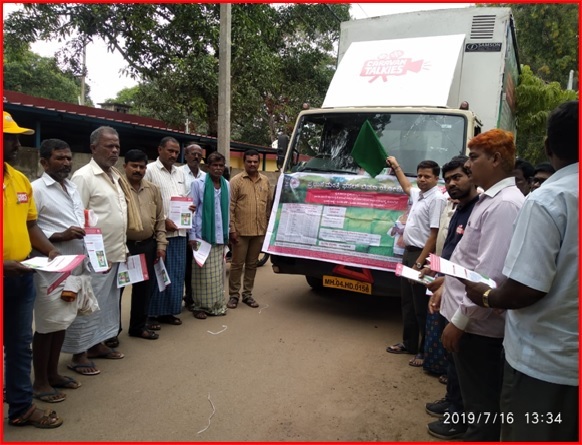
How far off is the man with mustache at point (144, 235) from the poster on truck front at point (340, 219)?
1.24m

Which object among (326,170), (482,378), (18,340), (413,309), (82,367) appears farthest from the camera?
(326,170)

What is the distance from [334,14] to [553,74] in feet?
38.8

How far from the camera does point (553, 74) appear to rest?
1927 centimetres

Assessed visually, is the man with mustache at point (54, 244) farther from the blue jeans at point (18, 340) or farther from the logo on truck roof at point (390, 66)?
the logo on truck roof at point (390, 66)

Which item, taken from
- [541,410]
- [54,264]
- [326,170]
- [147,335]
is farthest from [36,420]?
[326,170]

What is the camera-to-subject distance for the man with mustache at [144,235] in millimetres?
4082

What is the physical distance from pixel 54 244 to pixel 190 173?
2172 mm

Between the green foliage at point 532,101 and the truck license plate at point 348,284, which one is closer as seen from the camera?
the truck license plate at point 348,284

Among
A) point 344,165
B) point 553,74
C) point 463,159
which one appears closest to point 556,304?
point 463,159

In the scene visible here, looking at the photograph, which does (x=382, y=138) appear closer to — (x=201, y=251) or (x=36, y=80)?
(x=201, y=251)

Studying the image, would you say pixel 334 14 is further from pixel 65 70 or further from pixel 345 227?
pixel 345 227

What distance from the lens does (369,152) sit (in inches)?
187

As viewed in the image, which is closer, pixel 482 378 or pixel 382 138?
pixel 482 378

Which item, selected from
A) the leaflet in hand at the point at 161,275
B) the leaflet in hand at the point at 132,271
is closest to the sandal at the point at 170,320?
the leaflet in hand at the point at 161,275
